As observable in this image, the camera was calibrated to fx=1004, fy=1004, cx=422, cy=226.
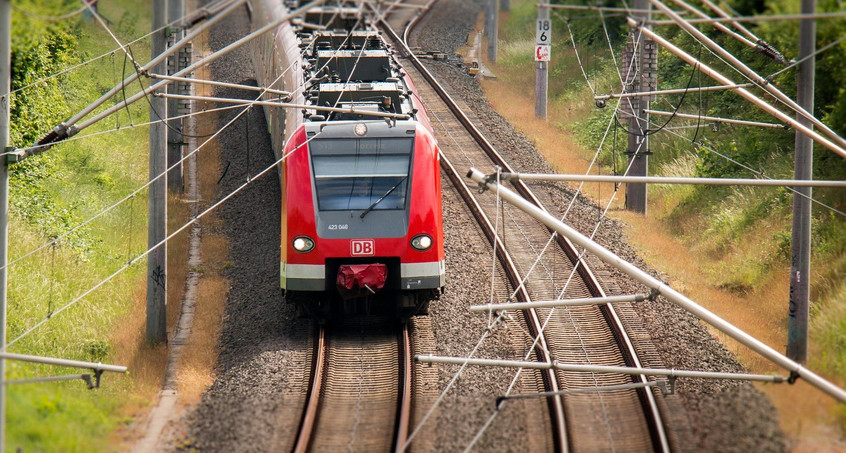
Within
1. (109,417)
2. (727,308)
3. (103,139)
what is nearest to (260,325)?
(109,417)

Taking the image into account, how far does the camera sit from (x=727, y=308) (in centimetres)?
1739

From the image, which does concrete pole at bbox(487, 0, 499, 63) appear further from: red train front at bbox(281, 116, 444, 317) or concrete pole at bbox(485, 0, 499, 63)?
red train front at bbox(281, 116, 444, 317)

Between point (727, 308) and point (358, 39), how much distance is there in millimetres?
8979

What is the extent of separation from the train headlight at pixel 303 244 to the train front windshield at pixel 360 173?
53 centimetres

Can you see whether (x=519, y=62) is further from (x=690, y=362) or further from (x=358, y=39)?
(x=690, y=362)

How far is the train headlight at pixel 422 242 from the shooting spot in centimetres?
1495

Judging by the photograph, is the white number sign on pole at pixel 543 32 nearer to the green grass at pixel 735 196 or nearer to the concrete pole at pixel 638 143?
the green grass at pixel 735 196

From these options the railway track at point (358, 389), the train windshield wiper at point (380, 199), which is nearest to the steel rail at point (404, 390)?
the railway track at point (358, 389)

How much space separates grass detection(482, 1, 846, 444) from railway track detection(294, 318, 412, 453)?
4697mm

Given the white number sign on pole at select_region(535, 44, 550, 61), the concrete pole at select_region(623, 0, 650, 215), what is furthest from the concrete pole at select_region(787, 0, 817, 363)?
Answer: the white number sign on pole at select_region(535, 44, 550, 61)

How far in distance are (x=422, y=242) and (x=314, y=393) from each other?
A: 292 cm

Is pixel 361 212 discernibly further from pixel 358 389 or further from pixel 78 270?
pixel 78 270

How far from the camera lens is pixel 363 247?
14.8m

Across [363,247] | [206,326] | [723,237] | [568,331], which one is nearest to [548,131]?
[723,237]
